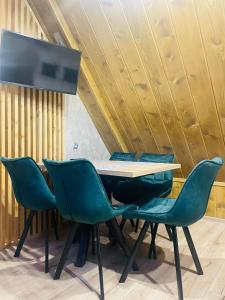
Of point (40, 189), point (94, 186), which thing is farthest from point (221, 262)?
point (40, 189)

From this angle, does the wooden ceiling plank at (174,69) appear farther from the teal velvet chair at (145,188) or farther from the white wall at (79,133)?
the white wall at (79,133)

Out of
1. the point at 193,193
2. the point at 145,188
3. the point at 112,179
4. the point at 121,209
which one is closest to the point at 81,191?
the point at 121,209

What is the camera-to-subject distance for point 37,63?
9.54 feet

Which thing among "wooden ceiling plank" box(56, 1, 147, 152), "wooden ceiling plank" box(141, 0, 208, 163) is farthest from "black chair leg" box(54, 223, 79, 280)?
"wooden ceiling plank" box(56, 1, 147, 152)

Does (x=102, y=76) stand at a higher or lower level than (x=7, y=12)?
lower

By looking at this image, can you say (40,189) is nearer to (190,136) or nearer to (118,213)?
(118,213)

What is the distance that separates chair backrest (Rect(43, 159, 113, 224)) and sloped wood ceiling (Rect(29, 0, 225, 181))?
1663 mm

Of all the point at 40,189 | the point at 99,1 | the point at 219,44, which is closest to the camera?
the point at 40,189

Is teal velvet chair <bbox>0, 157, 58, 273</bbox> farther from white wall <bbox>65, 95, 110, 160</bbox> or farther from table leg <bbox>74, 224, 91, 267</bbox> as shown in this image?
white wall <bbox>65, 95, 110, 160</bbox>

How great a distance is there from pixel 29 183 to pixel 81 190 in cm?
65

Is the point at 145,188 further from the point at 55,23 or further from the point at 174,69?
the point at 55,23

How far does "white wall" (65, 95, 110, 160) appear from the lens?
143 inches

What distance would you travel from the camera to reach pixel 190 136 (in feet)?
12.1

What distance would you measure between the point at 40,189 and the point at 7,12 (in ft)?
5.69
